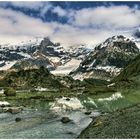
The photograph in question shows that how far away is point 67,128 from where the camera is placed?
283 feet

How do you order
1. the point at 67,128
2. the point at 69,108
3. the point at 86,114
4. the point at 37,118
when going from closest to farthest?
the point at 67,128 → the point at 37,118 → the point at 86,114 → the point at 69,108

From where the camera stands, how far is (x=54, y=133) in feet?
256

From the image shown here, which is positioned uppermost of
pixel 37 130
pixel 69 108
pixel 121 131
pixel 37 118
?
pixel 121 131

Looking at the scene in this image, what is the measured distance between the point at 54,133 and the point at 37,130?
5987 millimetres

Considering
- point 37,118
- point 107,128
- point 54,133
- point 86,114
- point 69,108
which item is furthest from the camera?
point 69,108

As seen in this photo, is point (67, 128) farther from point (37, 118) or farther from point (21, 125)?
point (37, 118)

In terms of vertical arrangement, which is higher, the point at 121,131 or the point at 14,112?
the point at 121,131

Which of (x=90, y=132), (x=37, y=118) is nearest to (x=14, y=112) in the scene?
(x=37, y=118)

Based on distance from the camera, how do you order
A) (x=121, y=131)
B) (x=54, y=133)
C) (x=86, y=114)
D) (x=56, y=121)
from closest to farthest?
1. (x=121, y=131)
2. (x=54, y=133)
3. (x=56, y=121)
4. (x=86, y=114)

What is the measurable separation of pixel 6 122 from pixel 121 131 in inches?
1704

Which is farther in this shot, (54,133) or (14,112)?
(14,112)

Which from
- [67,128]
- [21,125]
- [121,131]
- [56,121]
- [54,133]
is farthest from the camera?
[56,121]

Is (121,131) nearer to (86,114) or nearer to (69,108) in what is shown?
(86,114)

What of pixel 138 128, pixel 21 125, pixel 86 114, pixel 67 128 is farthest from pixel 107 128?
pixel 86 114
